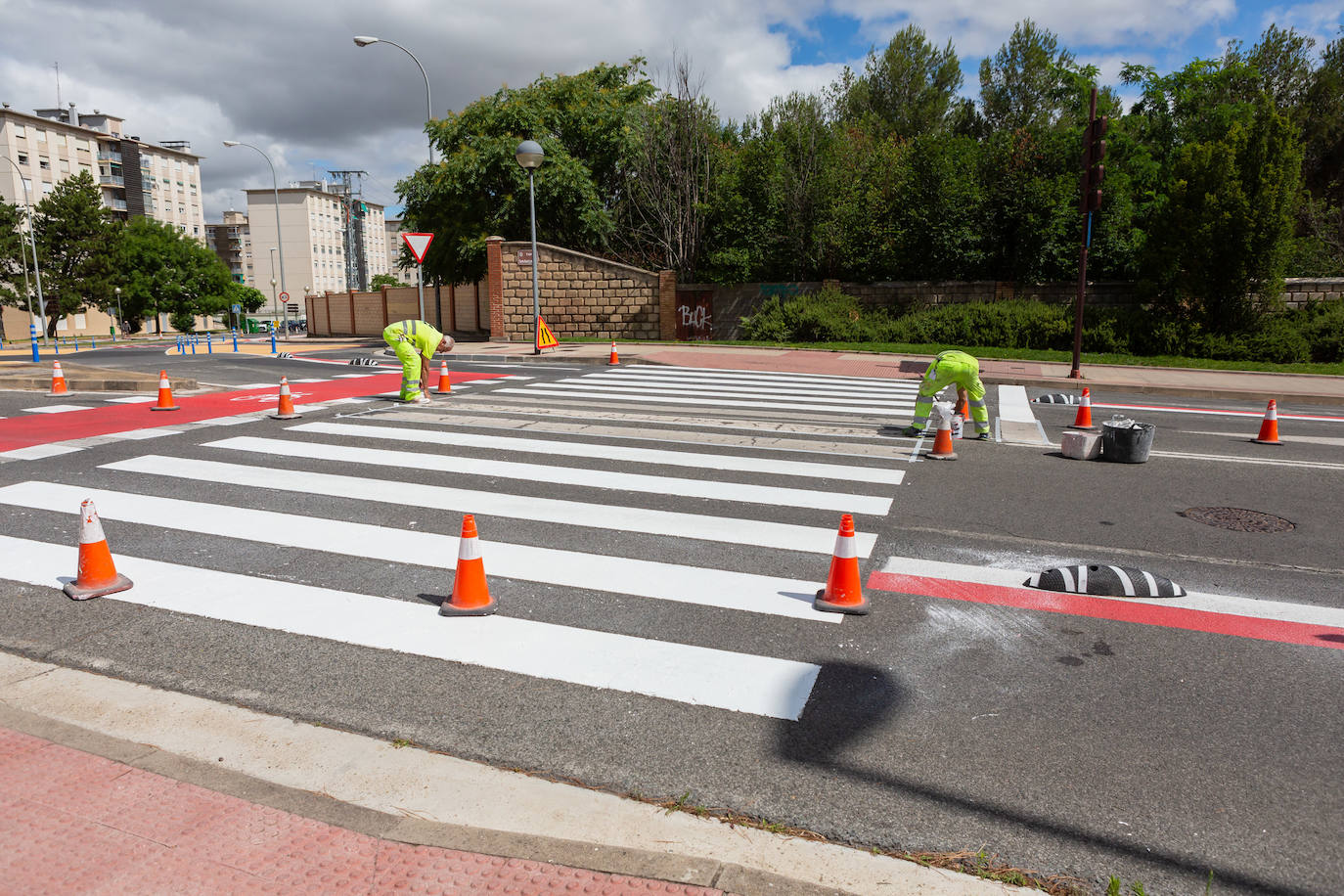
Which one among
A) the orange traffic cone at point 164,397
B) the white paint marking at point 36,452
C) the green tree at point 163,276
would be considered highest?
the green tree at point 163,276

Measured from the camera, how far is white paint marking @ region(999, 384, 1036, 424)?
12539 mm

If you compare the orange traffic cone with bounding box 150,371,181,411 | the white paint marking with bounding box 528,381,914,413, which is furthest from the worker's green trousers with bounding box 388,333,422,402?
the orange traffic cone with bounding box 150,371,181,411

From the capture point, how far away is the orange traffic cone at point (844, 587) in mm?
4973

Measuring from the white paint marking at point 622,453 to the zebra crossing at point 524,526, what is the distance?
0.04 metres

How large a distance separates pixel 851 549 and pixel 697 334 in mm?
25193

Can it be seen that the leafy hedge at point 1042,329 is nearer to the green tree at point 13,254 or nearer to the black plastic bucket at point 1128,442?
the black plastic bucket at point 1128,442

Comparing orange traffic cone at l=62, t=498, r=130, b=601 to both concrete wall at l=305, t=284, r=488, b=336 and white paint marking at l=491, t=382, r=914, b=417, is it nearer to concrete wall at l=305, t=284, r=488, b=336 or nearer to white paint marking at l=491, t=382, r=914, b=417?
white paint marking at l=491, t=382, r=914, b=417

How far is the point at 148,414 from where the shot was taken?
38.4 ft

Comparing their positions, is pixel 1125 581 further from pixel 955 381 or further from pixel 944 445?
pixel 955 381

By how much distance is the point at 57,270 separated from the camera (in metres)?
60.0

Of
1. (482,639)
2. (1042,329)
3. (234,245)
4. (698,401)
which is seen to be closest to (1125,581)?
(482,639)

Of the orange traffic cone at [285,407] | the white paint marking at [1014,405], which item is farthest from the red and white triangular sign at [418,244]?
the white paint marking at [1014,405]

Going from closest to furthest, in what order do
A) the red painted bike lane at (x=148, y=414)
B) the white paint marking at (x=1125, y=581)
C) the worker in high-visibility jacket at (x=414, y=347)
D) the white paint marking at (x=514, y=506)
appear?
1. the white paint marking at (x=1125, y=581)
2. the white paint marking at (x=514, y=506)
3. the red painted bike lane at (x=148, y=414)
4. the worker in high-visibility jacket at (x=414, y=347)

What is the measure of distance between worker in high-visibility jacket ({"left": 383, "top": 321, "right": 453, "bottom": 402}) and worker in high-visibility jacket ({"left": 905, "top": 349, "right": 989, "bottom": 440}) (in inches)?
254
